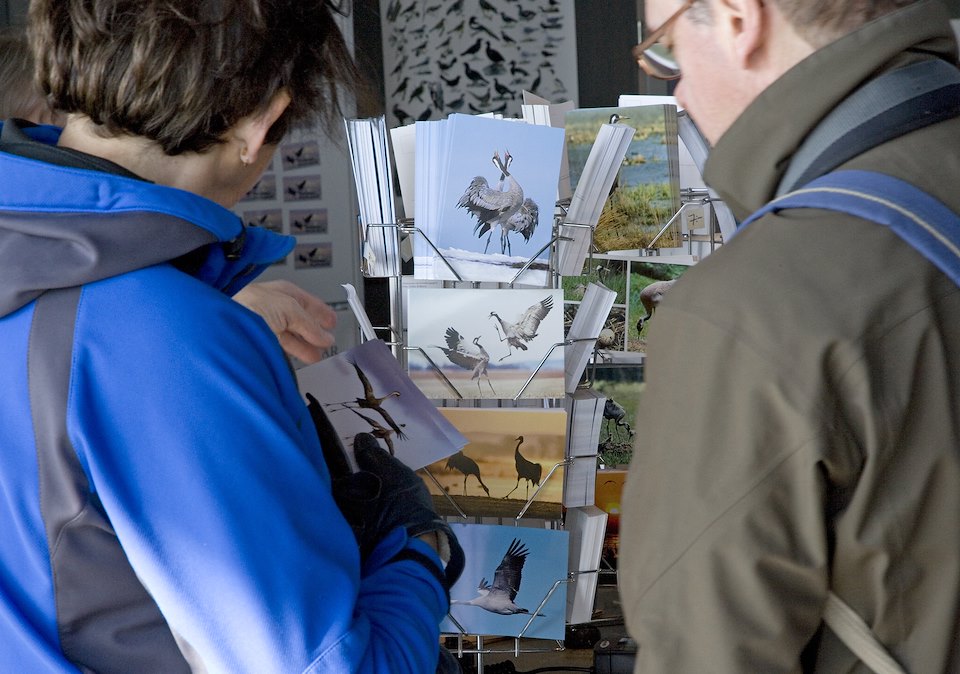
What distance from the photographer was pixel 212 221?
725 millimetres

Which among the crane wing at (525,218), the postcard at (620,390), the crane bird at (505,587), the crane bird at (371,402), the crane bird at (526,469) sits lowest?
the crane bird at (505,587)

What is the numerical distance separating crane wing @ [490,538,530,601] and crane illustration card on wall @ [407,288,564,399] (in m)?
0.22

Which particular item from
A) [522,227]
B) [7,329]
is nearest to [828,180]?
[7,329]

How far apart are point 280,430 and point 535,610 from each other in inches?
30.8

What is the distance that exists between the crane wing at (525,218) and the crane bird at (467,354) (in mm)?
165

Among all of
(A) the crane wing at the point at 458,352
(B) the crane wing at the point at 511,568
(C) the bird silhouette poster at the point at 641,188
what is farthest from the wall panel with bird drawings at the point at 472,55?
(B) the crane wing at the point at 511,568

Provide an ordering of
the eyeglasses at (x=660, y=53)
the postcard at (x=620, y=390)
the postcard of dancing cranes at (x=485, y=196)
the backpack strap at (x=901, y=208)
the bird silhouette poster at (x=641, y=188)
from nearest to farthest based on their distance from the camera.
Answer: the backpack strap at (x=901, y=208)
the eyeglasses at (x=660, y=53)
the postcard of dancing cranes at (x=485, y=196)
the bird silhouette poster at (x=641, y=188)
the postcard at (x=620, y=390)

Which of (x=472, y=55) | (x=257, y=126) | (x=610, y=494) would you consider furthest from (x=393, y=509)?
(x=472, y=55)

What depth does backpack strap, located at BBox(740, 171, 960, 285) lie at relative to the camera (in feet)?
1.93

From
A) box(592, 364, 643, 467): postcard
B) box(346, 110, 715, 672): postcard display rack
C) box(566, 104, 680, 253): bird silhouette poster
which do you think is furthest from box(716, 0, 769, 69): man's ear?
box(592, 364, 643, 467): postcard

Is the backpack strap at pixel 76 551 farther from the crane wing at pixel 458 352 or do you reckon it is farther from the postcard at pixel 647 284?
the postcard at pixel 647 284

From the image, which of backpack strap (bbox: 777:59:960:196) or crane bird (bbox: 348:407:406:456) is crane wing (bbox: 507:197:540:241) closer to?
crane bird (bbox: 348:407:406:456)

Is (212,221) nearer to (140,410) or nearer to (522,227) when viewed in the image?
(140,410)

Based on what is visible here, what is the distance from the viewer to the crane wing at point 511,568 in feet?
4.44
